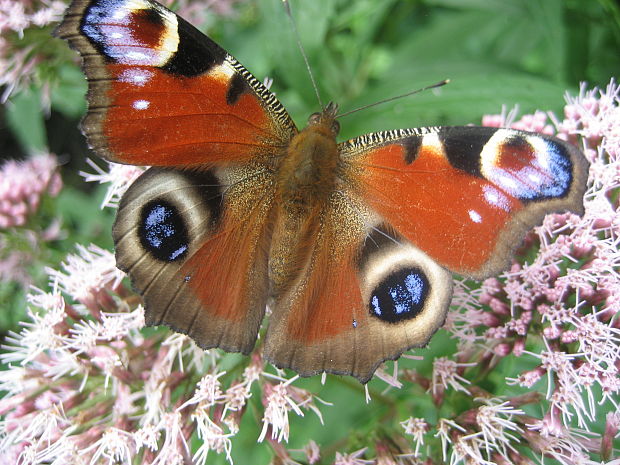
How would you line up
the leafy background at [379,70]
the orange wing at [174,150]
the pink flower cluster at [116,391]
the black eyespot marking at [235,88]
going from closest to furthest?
the orange wing at [174,150] < the black eyespot marking at [235,88] < the pink flower cluster at [116,391] < the leafy background at [379,70]

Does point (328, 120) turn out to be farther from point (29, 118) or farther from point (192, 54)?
point (29, 118)

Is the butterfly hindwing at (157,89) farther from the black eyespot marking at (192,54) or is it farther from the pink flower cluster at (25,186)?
the pink flower cluster at (25,186)

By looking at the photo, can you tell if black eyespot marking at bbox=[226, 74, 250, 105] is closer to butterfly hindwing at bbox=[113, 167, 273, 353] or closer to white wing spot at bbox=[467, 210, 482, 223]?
butterfly hindwing at bbox=[113, 167, 273, 353]

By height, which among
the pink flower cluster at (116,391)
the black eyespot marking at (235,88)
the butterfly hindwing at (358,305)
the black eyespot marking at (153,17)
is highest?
the black eyespot marking at (153,17)

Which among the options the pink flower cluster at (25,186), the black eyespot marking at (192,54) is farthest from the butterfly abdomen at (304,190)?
the pink flower cluster at (25,186)

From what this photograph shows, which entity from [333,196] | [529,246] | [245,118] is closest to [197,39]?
[245,118]

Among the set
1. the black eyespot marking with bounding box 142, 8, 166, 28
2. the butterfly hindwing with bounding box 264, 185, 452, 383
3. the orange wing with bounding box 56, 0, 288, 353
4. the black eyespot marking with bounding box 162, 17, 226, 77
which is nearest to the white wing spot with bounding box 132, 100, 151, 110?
the orange wing with bounding box 56, 0, 288, 353
